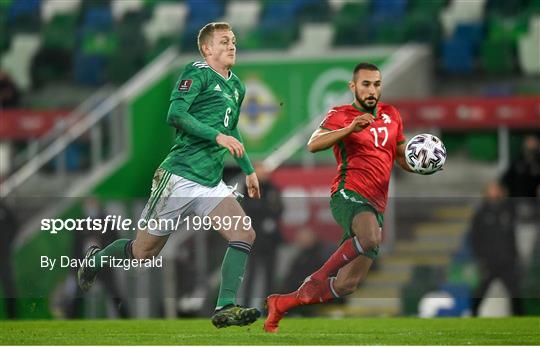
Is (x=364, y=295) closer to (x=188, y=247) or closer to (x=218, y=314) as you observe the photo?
(x=188, y=247)

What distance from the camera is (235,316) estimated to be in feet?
35.4

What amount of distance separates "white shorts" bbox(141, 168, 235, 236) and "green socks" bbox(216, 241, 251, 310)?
314 mm

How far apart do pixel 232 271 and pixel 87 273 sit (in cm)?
112

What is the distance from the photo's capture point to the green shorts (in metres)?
11.1

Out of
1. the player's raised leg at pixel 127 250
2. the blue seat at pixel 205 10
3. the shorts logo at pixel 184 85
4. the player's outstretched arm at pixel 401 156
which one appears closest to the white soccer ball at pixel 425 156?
the player's outstretched arm at pixel 401 156

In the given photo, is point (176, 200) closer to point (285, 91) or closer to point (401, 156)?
point (401, 156)

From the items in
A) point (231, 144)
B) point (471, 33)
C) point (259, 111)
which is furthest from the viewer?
point (471, 33)

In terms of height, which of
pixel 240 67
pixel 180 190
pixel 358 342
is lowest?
pixel 358 342

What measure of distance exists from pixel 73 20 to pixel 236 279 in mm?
12972

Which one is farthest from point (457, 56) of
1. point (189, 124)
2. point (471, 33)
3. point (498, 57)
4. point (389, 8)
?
point (189, 124)

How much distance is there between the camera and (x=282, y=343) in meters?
10.7

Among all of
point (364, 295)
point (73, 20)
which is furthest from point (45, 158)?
point (364, 295)

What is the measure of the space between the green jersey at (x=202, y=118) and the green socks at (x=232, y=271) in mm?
476

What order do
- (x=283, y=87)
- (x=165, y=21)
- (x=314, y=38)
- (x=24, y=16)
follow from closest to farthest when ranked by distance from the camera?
(x=283, y=87)
(x=314, y=38)
(x=165, y=21)
(x=24, y=16)
